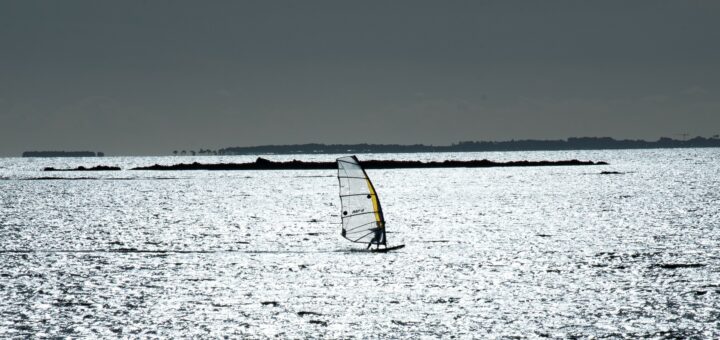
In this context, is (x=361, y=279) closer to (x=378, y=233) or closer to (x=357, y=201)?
(x=357, y=201)

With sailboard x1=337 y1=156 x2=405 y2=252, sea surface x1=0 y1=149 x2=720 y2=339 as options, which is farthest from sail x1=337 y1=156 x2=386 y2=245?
sea surface x1=0 y1=149 x2=720 y2=339

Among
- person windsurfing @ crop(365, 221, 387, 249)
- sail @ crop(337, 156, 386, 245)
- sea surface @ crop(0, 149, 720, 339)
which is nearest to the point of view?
sea surface @ crop(0, 149, 720, 339)

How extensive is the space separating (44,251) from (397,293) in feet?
66.9

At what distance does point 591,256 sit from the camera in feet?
113

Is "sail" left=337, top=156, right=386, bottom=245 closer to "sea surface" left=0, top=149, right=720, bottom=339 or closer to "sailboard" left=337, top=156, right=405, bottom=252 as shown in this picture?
"sailboard" left=337, top=156, right=405, bottom=252

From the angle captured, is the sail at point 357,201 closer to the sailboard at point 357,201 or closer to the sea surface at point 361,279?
the sailboard at point 357,201

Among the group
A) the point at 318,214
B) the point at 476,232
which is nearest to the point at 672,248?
the point at 476,232

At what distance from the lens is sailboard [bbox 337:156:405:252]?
3241 cm

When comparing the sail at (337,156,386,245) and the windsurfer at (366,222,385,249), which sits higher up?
the sail at (337,156,386,245)

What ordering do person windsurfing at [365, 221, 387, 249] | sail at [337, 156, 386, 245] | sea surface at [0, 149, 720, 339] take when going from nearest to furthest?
sea surface at [0, 149, 720, 339]
sail at [337, 156, 386, 245]
person windsurfing at [365, 221, 387, 249]

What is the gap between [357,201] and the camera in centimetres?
3309

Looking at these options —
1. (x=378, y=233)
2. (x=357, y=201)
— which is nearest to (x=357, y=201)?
(x=357, y=201)

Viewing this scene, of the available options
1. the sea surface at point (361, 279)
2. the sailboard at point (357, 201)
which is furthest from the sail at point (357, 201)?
the sea surface at point (361, 279)

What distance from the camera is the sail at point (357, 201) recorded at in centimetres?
3241
